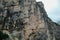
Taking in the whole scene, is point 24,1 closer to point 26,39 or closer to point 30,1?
point 30,1

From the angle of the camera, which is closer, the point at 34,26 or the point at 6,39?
the point at 6,39

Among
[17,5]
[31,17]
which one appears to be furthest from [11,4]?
[31,17]

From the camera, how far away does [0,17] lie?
236 feet

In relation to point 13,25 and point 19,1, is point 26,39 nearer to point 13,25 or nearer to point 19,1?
point 13,25

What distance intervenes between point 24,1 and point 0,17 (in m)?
7.05

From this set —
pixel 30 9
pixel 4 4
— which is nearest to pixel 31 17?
pixel 30 9

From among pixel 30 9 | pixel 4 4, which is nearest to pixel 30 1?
pixel 30 9

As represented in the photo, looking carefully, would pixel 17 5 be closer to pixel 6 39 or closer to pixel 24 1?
pixel 24 1

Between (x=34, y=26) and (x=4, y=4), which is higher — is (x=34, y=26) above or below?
below

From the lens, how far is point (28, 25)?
7412 centimetres

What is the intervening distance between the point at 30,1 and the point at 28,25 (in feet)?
20.1

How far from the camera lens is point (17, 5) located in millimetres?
73438

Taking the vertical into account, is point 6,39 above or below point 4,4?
below

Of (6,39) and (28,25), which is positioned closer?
(6,39)
